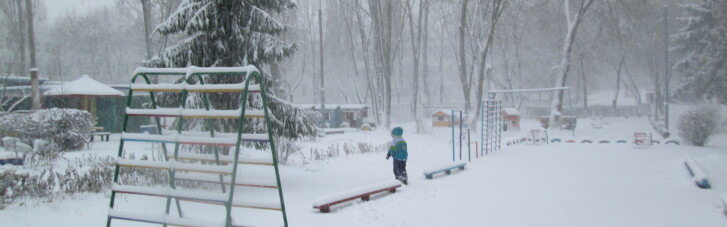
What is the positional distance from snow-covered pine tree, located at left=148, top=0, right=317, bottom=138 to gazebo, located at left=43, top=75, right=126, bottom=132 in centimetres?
1101

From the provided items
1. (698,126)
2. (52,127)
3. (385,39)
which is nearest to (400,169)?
(52,127)

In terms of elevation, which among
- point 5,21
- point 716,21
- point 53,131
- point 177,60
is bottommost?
point 53,131

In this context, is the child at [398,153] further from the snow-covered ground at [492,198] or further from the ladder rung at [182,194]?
the ladder rung at [182,194]

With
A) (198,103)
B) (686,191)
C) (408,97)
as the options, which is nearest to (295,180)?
(198,103)

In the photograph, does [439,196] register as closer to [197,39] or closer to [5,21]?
[197,39]

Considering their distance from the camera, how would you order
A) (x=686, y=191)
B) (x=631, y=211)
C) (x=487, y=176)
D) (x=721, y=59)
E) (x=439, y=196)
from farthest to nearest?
(x=721, y=59), (x=487, y=176), (x=686, y=191), (x=439, y=196), (x=631, y=211)

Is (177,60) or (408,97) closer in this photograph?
(177,60)

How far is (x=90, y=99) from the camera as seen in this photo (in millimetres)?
22578

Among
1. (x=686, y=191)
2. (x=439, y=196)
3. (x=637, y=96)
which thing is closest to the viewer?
(x=439, y=196)

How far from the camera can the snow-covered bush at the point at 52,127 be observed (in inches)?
505

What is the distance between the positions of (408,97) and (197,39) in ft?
177

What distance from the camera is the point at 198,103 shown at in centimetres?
891

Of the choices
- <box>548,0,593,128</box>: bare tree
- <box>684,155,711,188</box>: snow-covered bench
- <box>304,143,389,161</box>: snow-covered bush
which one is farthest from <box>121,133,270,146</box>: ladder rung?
<box>548,0,593,128</box>: bare tree

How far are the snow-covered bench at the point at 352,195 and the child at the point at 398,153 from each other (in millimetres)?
836
